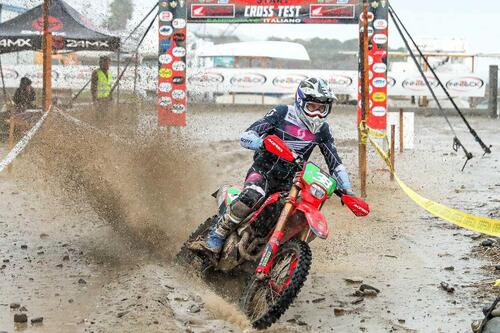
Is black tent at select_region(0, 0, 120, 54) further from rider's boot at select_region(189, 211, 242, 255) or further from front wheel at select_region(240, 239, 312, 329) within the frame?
front wheel at select_region(240, 239, 312, 329)

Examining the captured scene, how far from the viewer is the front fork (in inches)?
245

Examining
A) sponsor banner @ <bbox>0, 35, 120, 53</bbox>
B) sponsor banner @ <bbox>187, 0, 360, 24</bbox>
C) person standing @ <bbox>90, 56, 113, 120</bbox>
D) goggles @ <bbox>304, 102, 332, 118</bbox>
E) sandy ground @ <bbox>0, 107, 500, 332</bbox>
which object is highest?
sponsor banner @ <bbox>187, 0, 360, 24</bbox>

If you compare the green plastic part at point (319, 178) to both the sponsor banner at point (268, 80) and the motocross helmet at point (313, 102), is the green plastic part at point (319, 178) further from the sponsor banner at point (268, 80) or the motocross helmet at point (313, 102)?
the sponsor banner at point (268, 80)

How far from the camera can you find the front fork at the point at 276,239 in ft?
20.4

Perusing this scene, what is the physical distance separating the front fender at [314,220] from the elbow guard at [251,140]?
67 centimetres

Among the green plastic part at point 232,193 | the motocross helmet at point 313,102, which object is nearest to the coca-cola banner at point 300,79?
the green plastic part at point 232,193

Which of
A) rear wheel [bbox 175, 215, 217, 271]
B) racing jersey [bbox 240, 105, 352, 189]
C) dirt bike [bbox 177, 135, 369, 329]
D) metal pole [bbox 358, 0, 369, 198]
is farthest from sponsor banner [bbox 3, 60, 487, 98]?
dirt bike [bbox 177, 135, 369, 329]

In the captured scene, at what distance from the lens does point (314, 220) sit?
20.2ft

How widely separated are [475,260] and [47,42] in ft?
20.0

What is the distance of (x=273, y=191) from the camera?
23.1 feet

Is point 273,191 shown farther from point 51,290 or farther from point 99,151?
point 99,151

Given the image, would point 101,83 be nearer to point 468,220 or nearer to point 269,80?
point 269,80

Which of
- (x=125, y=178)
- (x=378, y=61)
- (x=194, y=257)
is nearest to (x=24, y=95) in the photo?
(x=378, y=61)

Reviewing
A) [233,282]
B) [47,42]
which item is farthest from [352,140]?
[233,282]
